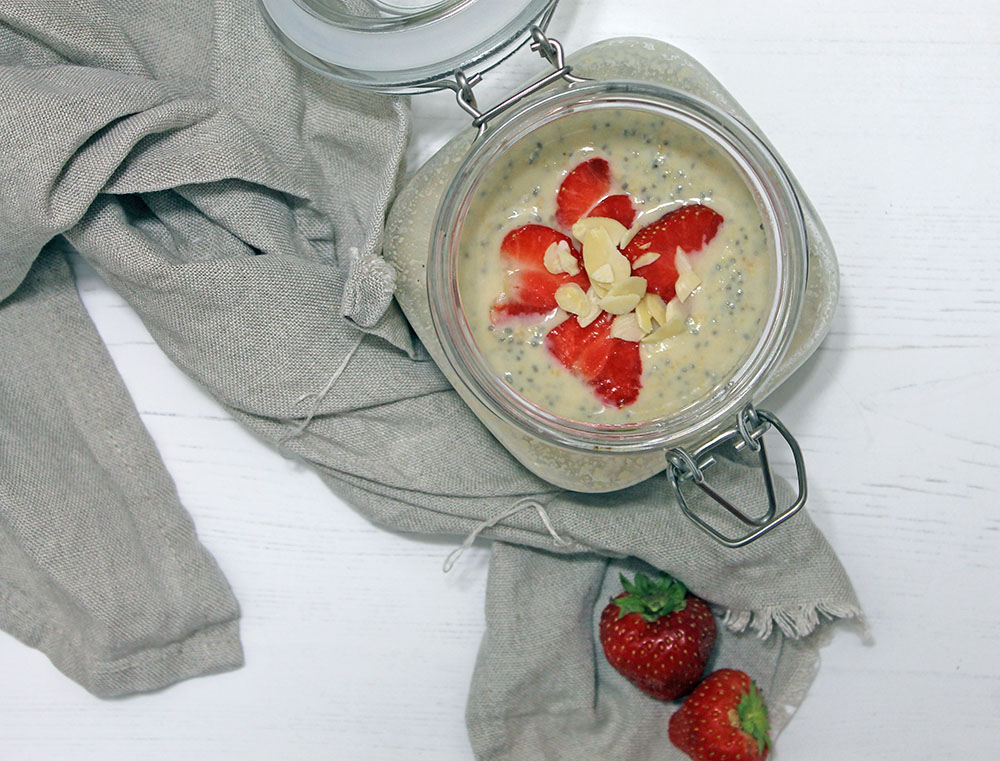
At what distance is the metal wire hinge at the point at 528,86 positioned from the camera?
686 millimetres

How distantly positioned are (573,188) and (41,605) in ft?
2.00

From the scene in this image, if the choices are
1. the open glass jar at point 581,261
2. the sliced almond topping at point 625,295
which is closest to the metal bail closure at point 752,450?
the open glass jar at point 581,261

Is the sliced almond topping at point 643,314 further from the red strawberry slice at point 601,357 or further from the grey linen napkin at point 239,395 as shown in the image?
the grey linen napkin at point 239,395

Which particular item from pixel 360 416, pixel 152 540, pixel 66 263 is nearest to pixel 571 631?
pixel 360 416

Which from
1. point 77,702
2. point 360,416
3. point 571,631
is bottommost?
point 77,702

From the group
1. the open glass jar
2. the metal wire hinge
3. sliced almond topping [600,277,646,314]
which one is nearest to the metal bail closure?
the open glass jar

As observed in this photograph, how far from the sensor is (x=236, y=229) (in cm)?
80

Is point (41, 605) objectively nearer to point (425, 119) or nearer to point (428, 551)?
point (428, 551)

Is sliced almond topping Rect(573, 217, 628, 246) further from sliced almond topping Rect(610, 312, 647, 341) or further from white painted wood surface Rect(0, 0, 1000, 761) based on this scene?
white painted wood surface Rect(0, 0, 1000, 761)

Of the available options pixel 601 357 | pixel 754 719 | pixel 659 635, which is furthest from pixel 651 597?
pixel 601 357

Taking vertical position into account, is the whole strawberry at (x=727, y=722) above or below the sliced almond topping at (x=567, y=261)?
below

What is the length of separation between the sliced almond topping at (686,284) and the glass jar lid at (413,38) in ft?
0.72

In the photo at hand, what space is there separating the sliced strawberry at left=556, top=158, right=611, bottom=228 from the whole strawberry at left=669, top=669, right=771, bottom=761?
0.44 metres

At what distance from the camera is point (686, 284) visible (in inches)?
27.8
